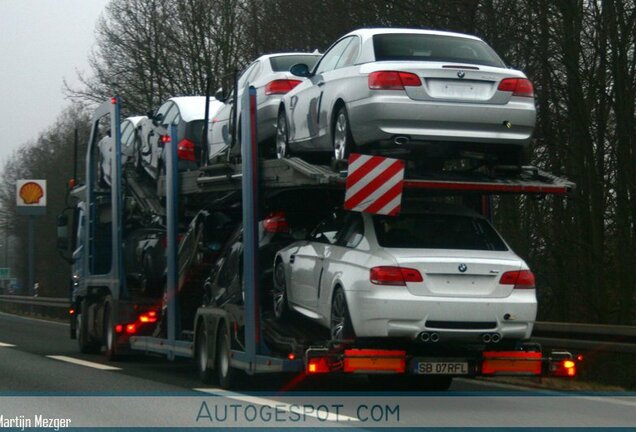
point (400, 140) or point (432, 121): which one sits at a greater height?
point (432, 121)

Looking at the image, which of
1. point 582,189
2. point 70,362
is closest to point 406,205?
point 70,362

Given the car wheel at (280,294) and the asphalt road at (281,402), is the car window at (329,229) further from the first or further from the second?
the asphalt road at (281,402)

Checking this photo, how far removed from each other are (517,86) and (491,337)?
237cm

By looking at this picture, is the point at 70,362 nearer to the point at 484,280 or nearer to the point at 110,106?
the point at 110,106

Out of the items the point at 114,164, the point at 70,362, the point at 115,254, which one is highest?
the point at 114,164

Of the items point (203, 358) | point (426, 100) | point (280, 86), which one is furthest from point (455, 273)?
Result: point (280, 86)

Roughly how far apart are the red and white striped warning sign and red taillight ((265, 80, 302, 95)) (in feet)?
13.0

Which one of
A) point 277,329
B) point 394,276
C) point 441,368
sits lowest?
point 441,368

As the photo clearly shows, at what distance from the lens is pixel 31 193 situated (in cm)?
5100

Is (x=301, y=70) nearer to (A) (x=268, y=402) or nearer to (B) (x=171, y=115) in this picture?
(A) (x=268, y=402)

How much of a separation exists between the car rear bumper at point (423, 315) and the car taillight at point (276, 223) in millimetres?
2128

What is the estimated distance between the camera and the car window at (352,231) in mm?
11469

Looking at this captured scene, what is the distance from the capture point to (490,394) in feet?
41.9

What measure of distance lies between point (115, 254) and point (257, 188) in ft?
20.0
